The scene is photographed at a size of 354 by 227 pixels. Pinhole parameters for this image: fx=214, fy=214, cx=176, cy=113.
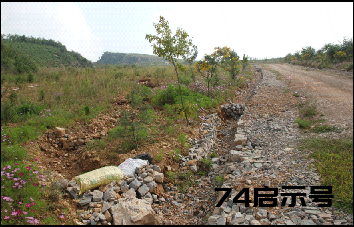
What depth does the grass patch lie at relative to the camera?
3.08 m

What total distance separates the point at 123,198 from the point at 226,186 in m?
1.98

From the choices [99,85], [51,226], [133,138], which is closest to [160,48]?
[133,138]

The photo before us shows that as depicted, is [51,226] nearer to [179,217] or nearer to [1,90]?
[179,217]

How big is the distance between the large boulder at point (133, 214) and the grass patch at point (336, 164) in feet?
8.93

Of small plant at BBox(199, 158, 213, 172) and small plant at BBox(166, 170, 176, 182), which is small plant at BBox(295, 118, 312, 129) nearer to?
small plant at BBox(199, 158, 213, 172)

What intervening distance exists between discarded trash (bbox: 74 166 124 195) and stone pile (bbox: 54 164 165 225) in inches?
3.0

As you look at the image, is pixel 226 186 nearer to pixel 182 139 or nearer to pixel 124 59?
pixel 182 139

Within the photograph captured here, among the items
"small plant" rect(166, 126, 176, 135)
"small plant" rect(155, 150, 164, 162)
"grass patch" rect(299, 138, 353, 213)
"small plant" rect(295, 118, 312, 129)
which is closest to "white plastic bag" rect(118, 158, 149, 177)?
"small plant" rect(155, 150, 164, 162)

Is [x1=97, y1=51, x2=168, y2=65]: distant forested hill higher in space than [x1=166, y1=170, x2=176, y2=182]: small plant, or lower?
higher

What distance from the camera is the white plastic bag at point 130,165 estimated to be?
446 centimetres

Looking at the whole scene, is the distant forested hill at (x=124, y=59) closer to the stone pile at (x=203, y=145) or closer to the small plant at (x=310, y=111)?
the stone pile at (x=203, y=145)

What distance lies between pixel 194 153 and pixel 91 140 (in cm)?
295

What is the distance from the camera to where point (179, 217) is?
3.80 meters

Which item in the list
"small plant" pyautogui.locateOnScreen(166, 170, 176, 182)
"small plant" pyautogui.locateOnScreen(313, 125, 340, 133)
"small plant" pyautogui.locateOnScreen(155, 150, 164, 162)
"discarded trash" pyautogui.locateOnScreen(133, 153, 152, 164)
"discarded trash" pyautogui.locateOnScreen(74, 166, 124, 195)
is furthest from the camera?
"small plant" pyautogui.locateOnScreen(313, 125, 340, 133)
